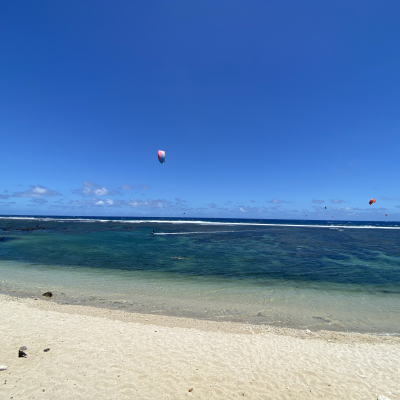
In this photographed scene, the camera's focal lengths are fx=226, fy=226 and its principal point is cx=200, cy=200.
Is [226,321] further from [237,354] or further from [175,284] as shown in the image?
[175,284]

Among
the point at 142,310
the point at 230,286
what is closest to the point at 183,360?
the point at 142,310

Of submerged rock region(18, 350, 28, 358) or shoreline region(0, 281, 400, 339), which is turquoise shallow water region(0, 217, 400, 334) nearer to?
shoreline region(0, 281, 400, 339)

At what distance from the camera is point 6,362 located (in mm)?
6039

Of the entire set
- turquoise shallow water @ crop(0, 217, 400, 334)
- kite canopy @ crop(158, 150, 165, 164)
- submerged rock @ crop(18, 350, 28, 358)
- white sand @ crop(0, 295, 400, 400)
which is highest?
kite canopy @ crop(158, 150, 165, 164)

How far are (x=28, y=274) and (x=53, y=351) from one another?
1270cm

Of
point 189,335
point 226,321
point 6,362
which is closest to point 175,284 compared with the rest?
point 226,321

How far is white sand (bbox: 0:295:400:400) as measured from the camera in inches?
213

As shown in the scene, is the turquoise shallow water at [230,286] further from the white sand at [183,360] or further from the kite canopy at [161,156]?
the kite canopy at [161,156]

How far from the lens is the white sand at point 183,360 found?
5418 millimetres

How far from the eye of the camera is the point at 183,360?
6.62 metres


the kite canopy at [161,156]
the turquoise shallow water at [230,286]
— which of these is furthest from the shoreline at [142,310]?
the kite canopy at [161,156]

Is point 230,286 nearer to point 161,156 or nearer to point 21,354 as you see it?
point 21,354

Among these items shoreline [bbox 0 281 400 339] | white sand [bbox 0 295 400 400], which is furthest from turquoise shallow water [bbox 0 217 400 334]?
white sand [bbox 0 295 400 400]

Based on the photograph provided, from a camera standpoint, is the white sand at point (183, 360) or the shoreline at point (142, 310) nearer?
the white sand at point (183, 360)
